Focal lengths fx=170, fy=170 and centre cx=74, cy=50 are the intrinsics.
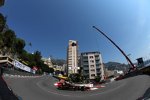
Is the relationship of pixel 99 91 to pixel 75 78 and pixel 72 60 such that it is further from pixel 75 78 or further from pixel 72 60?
pixel 72 60

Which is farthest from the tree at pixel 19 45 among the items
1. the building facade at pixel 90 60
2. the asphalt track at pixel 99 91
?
the building facade at pixel 90 60

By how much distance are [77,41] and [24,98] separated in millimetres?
696

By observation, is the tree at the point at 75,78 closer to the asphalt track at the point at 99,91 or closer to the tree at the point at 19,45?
the asphalt track at the point at 99,91

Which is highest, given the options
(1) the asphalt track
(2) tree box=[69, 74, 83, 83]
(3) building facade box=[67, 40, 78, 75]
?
(3) building facade box=[67, 40, 78, 75]

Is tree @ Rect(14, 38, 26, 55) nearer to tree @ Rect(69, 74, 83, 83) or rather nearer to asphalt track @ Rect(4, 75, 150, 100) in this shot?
asphalt track @ Rect(4, 75, 150, 100)

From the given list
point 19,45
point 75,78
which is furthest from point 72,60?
point 19,45

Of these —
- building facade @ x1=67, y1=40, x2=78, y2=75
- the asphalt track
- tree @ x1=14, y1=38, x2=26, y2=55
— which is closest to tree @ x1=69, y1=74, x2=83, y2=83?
building facade @ x1=67, y1=40, x2=78, y2=75

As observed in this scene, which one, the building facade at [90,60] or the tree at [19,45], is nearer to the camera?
the tree at [19,45]

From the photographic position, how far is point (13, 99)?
1.14 meters

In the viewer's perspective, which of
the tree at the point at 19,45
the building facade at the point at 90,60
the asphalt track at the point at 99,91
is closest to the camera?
the asphalt track at the point at 99,91

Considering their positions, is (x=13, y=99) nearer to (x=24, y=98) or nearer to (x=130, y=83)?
(x=24, y=98)

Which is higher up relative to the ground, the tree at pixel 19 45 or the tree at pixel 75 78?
the tree at pixel 19 45

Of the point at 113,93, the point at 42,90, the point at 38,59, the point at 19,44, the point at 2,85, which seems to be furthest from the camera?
the point at 38,59

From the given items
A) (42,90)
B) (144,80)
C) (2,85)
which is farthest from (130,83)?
(2,85)
